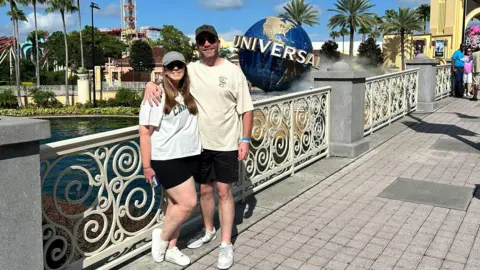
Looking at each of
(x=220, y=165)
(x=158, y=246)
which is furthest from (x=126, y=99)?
(x=220, y=165)

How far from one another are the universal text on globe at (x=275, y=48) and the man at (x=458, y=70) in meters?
10.6

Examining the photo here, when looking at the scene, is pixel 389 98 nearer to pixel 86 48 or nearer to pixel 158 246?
pixel 158 246

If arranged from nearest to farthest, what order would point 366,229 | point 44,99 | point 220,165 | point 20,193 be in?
point 20,193 → point 220,165 → point 366,229 → point 44,99

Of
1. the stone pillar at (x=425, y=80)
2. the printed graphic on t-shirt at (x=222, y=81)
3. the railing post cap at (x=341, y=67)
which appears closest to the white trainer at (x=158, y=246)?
the printed graphic on t-shirt at (x=222, y=81)

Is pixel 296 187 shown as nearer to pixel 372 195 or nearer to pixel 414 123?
pixel 372 195

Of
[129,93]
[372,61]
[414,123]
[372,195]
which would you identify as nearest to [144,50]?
[129,93]

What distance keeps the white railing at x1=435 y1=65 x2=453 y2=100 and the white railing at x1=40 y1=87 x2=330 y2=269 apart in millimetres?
8500

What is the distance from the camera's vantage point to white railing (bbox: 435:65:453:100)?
14.0 m

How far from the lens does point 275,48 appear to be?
24.6 m

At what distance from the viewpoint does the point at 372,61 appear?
202 ft

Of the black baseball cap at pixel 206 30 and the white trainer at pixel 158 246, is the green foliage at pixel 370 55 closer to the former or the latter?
the black baseball cap at pixel 206 30

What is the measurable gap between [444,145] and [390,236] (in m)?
4.54

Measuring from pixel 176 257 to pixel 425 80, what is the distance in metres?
10.5

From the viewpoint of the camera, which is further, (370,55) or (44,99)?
(370,55)
